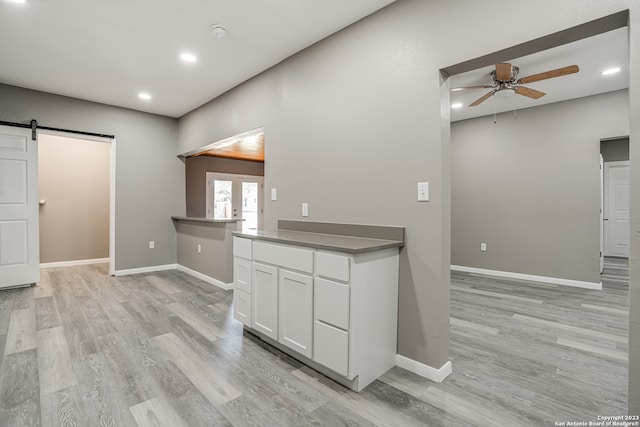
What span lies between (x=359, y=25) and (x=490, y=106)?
307 centimetres

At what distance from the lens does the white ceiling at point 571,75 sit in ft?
9.59

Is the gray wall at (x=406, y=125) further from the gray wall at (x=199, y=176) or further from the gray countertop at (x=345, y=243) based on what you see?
the gray wall at (x=199, y=176)

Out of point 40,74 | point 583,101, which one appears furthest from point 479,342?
point 40,74

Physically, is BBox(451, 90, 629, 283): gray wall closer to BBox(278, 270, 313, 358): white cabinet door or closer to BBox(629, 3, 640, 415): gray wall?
BBox(629, 3, 640, 415): gray wall

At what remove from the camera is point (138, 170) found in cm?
507

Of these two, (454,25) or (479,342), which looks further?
(479,342)

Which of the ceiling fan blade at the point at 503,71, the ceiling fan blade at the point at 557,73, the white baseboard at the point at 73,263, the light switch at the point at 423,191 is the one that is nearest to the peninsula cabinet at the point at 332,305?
the light switch at the point at 423,191

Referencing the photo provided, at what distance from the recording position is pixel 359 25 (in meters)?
2.49

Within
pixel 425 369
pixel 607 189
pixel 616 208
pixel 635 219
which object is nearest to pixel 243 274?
pixel 425 369

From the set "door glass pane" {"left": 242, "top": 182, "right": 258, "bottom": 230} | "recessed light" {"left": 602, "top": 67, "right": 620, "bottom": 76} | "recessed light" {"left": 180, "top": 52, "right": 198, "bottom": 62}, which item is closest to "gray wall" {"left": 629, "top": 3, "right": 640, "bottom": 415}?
"recessed light" {"left": 602, "top": 67, "right": 620, "bottom": 76}

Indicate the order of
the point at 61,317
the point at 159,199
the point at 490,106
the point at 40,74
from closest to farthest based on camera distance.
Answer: the point at 61,317, the point at 40,74, the point at 490,106, the point at 159,199

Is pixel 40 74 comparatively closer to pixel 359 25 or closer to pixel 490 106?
pixel 359 25

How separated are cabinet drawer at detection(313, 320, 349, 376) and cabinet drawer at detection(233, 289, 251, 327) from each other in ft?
2.67

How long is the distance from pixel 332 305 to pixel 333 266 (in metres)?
0.24
